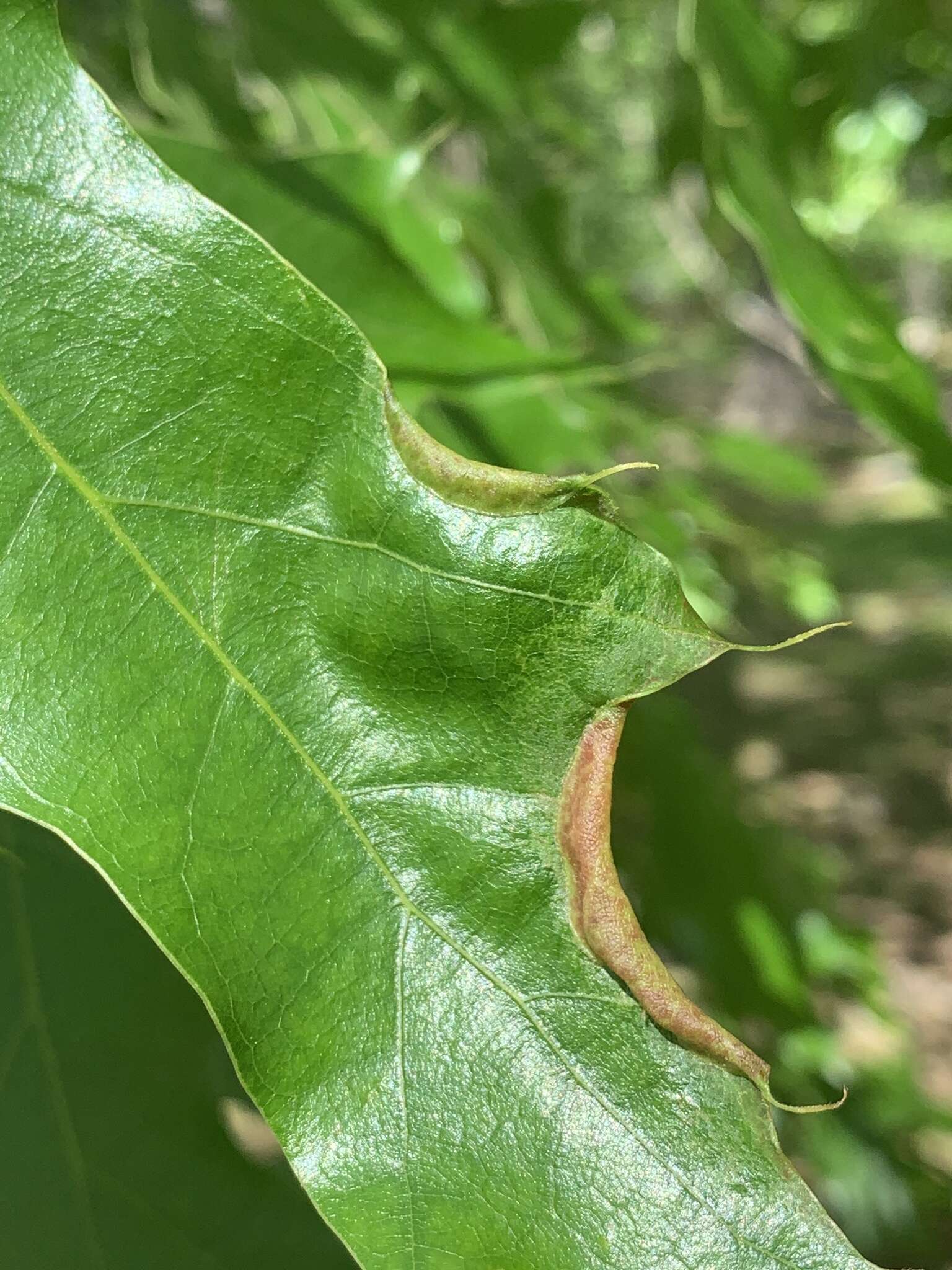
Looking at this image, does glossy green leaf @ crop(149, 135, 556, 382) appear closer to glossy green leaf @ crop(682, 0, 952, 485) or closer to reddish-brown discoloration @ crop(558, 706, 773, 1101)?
glossy green leaf @ crop(682, 0, 952, 485)

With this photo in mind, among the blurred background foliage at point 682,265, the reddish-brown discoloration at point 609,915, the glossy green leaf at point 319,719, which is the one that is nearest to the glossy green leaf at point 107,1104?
the blurred background foliage at point 682,265

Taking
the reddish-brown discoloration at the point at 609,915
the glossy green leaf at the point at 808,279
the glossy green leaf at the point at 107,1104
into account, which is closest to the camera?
the reddish-brown discoloration at the point at 609,915

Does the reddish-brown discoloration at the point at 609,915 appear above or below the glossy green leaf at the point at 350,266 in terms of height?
below

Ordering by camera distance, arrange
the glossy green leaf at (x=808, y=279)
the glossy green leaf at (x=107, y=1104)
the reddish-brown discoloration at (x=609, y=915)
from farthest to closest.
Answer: the glossy green leaf at (x=808, y=279)
the glossy green leaf at (x=107, y=1104)
the reddish-brown discoloration at (x=609, y=915)

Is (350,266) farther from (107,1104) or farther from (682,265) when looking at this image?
(682,265)

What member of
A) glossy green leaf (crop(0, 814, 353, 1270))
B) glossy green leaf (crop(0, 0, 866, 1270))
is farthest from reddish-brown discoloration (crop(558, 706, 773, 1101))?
glossy green leaf (crop(0, 814, 353, 1270))

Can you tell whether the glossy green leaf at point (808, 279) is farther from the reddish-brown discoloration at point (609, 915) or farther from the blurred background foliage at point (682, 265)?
the reddish-brown discoloration at point (609, 915)
